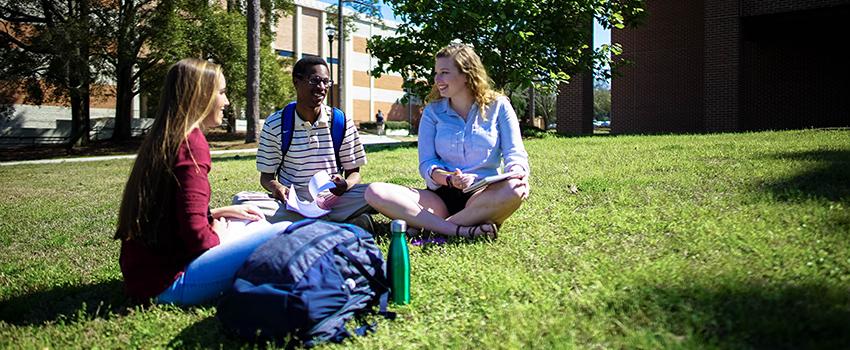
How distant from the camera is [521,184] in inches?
167

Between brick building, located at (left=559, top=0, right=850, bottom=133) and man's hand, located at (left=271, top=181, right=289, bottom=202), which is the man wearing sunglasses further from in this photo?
brick building, located at (left=559, top=0, right=850, bottom=133)

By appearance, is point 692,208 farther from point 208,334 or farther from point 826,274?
point 208,334

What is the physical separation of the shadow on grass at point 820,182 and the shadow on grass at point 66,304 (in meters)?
4.73

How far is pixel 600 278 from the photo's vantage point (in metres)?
3.12

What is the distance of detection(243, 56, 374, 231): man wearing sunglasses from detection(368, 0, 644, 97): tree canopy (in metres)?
11.3

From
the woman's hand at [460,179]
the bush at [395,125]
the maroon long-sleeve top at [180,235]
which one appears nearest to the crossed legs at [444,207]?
the woman's hand at [460,179]

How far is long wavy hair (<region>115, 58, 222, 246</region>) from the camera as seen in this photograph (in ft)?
9.80

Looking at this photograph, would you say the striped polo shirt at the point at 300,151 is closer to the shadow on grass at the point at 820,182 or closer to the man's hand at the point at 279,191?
the man's hand at the point at 279,191

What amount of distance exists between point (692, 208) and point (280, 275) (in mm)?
3448

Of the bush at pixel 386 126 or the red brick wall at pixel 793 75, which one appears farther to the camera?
the bush at pixel 386 126

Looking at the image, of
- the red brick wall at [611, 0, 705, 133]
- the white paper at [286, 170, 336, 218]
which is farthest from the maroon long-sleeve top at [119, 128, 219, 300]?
the red brick wall at [611, 0, 705, 133]

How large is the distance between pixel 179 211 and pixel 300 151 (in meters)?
1.87

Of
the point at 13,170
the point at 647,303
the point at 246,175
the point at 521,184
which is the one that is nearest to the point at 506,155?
the point at 521,184

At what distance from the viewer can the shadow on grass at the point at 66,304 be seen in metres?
3.33
